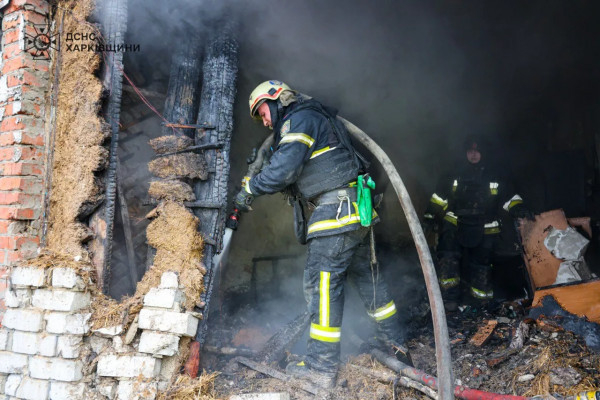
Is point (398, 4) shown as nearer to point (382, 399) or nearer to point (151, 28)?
point (151, 28)

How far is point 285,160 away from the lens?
10.9 ft

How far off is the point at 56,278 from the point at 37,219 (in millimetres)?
585

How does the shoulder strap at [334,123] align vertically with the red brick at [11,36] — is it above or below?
below

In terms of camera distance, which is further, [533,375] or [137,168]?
[137,168]

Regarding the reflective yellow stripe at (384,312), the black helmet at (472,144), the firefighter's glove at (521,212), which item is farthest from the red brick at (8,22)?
the firefighter's glove at (521,212)

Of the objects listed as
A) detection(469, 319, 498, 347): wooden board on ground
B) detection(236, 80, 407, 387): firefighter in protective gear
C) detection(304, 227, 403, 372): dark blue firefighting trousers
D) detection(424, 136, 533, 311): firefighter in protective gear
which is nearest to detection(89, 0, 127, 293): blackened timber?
detection(236, 80, 407, 387): firefighter in protective gear

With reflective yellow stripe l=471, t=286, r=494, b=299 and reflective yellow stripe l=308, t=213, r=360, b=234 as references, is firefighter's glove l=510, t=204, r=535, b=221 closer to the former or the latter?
reflective yellow stripe l=471, t=286, r=494, b=299

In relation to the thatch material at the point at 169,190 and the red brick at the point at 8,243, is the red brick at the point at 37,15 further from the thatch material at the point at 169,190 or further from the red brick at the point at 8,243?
the red brick at the point at 8,243

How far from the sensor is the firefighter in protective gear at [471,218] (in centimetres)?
582

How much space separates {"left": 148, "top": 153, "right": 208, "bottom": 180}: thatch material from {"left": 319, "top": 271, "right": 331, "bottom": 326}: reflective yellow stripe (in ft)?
4.56

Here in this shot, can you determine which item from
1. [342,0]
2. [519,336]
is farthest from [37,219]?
[519,336]

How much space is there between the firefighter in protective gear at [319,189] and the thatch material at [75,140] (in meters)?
1.24

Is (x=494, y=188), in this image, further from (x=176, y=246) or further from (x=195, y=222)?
(x=176, y=246)

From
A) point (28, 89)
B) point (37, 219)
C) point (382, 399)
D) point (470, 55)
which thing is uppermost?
point (470, 55)
